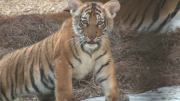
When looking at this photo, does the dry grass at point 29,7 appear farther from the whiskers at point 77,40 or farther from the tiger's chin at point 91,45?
the tiger's chin at point 91,45

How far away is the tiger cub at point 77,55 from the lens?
8.63 ft

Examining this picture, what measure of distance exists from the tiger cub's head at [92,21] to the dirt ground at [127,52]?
0.36m

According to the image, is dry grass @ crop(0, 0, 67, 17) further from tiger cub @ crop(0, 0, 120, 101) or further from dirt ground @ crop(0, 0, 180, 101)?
tiger cub @ crop(0, 0, 120, 101)

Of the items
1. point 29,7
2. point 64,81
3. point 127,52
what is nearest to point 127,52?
point 127,52

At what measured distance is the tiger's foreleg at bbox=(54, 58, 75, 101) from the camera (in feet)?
8.81

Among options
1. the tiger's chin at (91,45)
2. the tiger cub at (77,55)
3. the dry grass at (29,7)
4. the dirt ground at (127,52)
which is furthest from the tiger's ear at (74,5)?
the dry grass at (29,7)

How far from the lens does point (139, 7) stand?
4828 mm

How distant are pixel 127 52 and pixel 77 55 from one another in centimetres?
143

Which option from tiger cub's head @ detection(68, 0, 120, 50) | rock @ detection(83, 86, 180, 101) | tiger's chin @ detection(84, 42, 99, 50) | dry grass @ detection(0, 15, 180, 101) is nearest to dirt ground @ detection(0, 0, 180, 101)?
dry grass @ detection(0, 15, 180, 101)

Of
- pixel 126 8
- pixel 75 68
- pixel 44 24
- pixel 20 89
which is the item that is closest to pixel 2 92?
pixel 20 89

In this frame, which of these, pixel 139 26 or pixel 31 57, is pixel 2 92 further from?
pixel 139 26

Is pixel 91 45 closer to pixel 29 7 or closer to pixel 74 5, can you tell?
pixel 74 5

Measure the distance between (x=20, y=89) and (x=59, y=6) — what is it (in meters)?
2.62

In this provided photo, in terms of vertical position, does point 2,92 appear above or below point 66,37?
below
